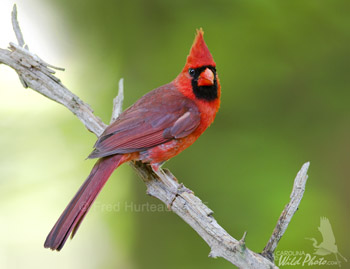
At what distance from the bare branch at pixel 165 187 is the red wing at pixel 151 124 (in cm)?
20

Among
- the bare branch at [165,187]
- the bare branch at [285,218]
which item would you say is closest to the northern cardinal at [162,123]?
the bare branch at [165,187]

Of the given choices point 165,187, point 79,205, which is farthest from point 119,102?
point 79,205

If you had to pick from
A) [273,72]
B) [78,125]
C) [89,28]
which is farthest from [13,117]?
[273,72]

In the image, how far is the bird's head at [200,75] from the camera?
2699mm

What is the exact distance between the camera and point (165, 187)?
2596 millimetres

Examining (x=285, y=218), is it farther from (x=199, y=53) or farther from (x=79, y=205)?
(x=199, y=53)

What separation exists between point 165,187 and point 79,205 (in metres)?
0.50

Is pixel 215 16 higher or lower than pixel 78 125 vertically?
higher

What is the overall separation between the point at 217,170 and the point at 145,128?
1.06m

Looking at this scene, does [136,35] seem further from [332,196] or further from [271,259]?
[271,259]

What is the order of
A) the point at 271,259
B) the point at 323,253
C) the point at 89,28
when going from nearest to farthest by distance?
the point at 271,259, the point at 323,253, the point at 89,28

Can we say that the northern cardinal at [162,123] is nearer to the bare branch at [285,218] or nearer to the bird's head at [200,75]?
the bird's head at [200,75]

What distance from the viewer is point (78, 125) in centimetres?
399

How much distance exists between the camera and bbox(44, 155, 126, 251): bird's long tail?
7.29ft
